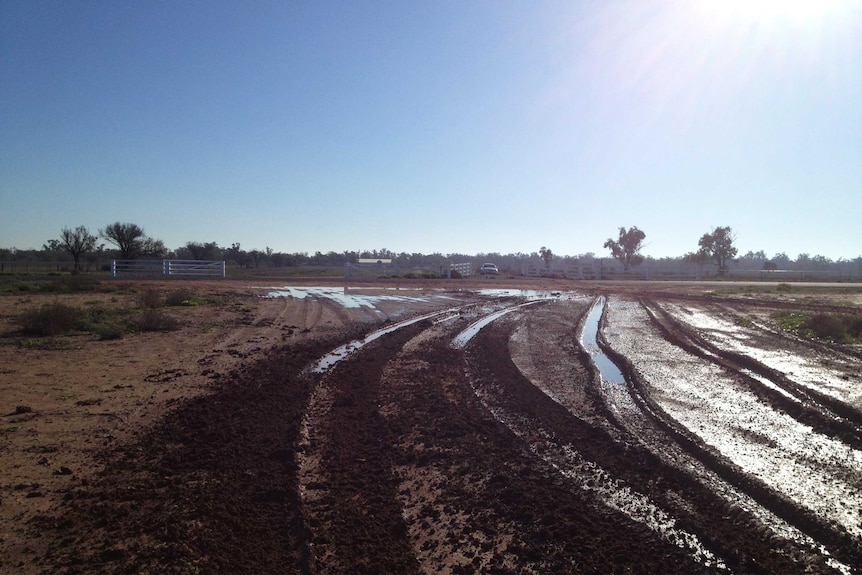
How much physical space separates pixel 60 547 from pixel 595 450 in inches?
185

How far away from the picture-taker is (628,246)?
8325cm

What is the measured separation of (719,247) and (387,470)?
82336 millimetres

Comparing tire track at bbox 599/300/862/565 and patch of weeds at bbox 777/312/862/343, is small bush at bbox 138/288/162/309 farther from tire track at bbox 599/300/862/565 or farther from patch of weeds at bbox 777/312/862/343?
patch of weeds at bbox 777/312/862/343

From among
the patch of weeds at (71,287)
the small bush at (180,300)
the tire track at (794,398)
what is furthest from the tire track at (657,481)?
the patch of weeds at (71,287)

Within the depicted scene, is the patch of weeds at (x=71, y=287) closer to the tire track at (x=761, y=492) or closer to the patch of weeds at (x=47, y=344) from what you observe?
the patch of weeds at (x=47, y=344)

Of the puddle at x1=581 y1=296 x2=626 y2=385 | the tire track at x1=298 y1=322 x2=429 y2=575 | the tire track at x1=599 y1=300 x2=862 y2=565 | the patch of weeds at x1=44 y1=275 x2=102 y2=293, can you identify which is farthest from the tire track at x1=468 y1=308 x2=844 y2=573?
the patch of weeds at x1=44 y1=275 x2=102 y2=293

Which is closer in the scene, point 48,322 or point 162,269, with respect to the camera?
point 48,322

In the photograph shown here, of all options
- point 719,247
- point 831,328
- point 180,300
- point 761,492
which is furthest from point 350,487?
point 719,247

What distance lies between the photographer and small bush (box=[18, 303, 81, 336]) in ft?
40.0

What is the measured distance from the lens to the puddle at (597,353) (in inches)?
381

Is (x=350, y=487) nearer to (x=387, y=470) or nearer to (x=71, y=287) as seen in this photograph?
(x=387, y=470)

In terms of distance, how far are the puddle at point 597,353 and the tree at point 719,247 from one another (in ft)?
213

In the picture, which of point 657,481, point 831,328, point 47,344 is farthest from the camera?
point 831,328

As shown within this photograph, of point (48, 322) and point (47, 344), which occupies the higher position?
point (48, 322)
